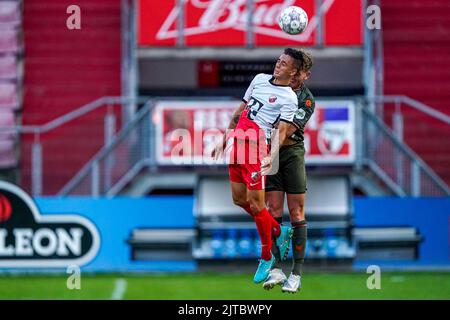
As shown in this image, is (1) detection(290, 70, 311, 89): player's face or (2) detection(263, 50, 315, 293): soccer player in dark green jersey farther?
(2) detection(263, 50, 315, 293): soccer player in dark green jersey

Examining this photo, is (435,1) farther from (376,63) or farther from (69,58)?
(69,58)

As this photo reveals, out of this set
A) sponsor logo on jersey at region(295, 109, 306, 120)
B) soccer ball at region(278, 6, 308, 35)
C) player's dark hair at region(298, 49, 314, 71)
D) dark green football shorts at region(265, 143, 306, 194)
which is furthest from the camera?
dark green football shorts at region(265, 143, 306, 194)

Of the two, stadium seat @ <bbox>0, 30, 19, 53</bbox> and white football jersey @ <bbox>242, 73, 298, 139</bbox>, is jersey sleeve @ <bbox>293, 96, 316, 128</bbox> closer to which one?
white football jersey @ <bbox>242, 73, 298, 139</bbox>

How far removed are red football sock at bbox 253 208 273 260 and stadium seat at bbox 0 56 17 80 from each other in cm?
1194

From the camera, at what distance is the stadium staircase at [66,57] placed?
74.1 ft

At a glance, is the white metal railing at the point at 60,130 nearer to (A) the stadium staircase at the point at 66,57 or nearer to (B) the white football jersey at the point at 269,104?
(A) the stadium staircase at the point at 66,57

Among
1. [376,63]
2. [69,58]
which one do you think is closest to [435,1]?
[376,63]

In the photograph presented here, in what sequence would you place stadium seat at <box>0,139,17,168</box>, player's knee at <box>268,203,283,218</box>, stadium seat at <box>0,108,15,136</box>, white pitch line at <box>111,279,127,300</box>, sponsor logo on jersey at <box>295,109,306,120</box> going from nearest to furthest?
1. sponsor logo on jersey at <box>295,109,306,120</box>
2. player's knee at <box>268,203,283,218</box>
3. white pitch line at <box>111,279,127,300</box>
4. stadium seat at <box>0,139,17,168</box>
5. stadium seat at <box>0,108,15,136</box>

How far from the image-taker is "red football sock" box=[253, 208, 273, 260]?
36.8 feet

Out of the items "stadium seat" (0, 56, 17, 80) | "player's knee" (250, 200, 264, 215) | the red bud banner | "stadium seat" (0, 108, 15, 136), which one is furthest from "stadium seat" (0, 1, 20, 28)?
"player's knee" (250, 200, 264, 215)

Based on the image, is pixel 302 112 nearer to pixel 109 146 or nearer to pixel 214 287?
pixel 214 287

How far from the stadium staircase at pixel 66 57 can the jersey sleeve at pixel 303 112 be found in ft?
38.2

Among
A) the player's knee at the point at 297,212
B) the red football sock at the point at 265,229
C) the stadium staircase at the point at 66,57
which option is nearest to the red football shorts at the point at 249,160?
the red football sock at the point at 265,229

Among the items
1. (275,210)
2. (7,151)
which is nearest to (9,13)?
(7,151)
